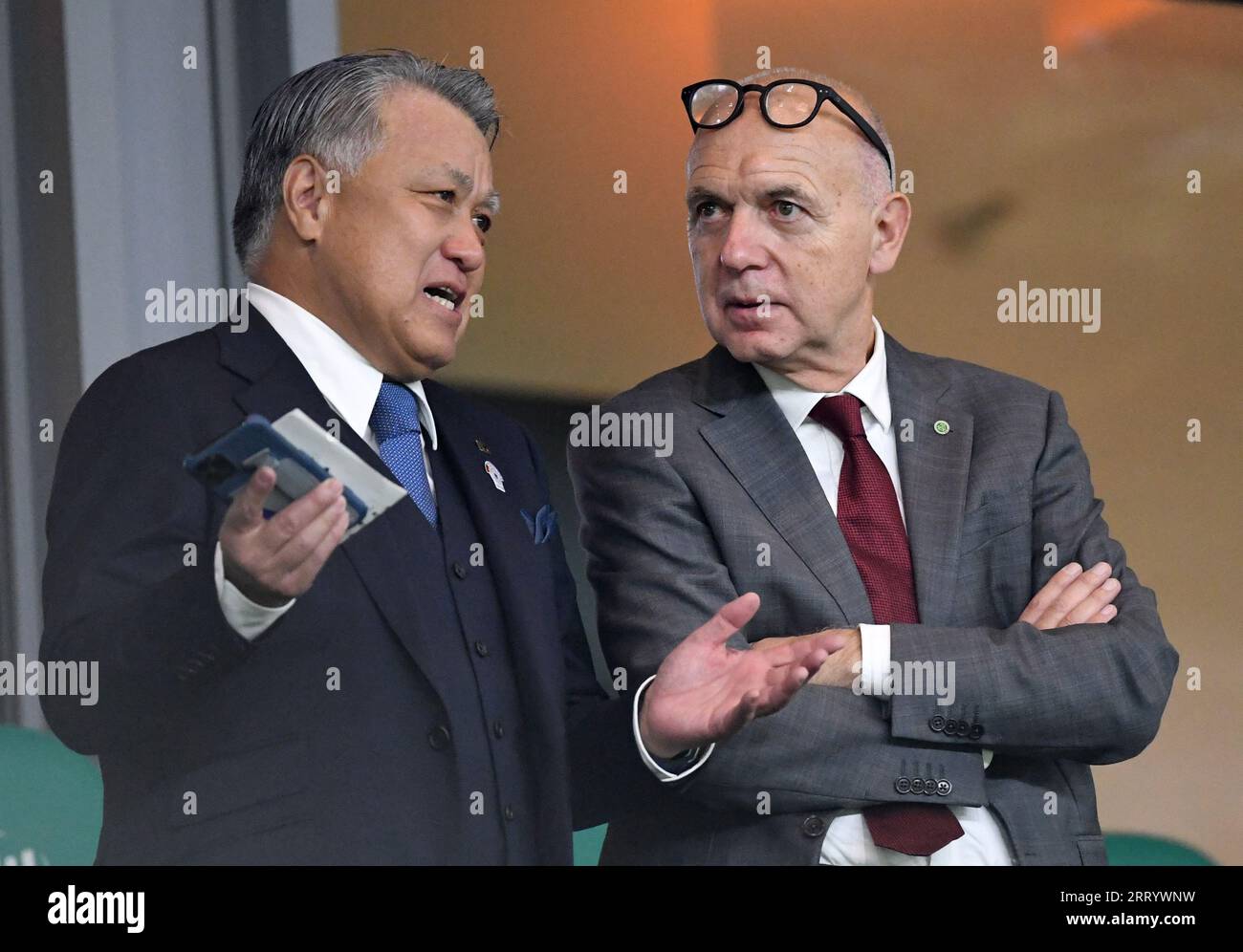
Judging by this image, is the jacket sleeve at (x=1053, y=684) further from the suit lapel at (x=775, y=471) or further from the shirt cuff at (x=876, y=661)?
the suit lapel at (x=775, y=471)

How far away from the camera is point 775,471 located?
9.18 feet

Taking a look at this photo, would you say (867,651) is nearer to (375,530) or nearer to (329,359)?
(375,530)

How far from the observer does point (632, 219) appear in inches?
132

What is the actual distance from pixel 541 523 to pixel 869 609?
56 cm

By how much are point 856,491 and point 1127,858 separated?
0.90 m

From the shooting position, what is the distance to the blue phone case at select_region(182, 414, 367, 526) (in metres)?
2.26

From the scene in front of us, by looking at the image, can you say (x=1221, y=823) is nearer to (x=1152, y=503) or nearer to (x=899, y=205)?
(x=1152, y=503)

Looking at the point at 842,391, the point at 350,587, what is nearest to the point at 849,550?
the point at 842,391

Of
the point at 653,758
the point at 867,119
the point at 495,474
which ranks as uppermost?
the point at 867,119

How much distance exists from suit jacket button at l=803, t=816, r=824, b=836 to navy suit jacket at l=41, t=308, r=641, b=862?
383 mm

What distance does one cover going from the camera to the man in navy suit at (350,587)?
2.44 meters
